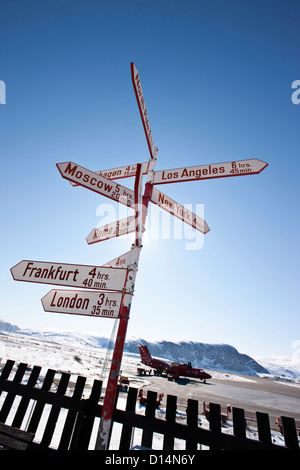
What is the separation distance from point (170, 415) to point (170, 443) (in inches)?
8.6

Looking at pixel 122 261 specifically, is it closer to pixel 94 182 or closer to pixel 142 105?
pixel 94 182

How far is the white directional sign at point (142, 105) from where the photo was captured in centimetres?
268

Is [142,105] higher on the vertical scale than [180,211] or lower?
higher

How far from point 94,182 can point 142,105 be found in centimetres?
127

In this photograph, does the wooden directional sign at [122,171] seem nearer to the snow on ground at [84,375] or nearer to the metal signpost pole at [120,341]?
the metal signpost pole at [120,341]

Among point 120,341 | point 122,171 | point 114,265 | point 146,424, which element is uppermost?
point 122,171

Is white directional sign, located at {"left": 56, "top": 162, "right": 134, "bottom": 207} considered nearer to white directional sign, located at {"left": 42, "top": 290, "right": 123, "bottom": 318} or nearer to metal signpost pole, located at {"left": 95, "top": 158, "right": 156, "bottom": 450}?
metal signpost pole, located at {"left": 95, "top": 158, "right": 156, "bottom": 450}

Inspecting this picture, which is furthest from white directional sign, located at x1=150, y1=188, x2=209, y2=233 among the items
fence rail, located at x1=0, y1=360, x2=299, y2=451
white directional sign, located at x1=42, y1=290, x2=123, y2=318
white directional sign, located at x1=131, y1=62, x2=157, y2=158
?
fence rail, located at x1=0, y1=360, x2=299, y2=451

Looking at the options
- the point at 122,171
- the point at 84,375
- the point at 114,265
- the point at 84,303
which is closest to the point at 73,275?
the point at 84,303

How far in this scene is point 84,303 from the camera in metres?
2.44

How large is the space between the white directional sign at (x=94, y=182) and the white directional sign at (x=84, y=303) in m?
1.31

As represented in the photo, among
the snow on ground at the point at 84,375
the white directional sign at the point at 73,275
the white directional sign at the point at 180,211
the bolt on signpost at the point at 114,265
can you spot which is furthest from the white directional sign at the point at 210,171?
the snow on ground at the point at 84,375
